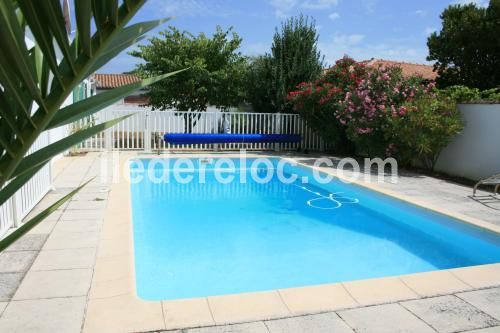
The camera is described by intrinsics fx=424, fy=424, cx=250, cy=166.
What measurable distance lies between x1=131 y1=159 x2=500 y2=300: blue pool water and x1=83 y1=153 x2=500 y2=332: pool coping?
35.9 inches

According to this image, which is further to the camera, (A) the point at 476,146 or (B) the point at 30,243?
(A) the point at 476,146

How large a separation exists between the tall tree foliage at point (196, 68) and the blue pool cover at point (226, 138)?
3.80 metres

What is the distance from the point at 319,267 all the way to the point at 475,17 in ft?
59.7

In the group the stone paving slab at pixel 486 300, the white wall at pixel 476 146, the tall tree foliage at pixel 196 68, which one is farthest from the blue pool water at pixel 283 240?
the tall tree foliage at pixel 196 68

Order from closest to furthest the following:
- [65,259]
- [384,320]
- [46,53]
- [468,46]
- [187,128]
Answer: [46,53] → [384,320] → [65,259] → [187,128] → [468,46]

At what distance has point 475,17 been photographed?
19.1 meters

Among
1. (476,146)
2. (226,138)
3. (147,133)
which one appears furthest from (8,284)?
(226,138)

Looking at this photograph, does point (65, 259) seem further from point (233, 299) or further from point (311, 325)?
point (311, 325)

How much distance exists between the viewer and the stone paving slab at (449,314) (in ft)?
10.5

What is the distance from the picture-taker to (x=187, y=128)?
16.1 metres

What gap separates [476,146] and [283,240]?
20.3 ft

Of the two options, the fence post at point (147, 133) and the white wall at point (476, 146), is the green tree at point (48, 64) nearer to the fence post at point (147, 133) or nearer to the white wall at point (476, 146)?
the white wall at point (476, 146)

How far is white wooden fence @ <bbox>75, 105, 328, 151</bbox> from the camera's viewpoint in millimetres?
15047

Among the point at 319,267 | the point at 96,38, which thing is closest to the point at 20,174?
the point at 96,38
